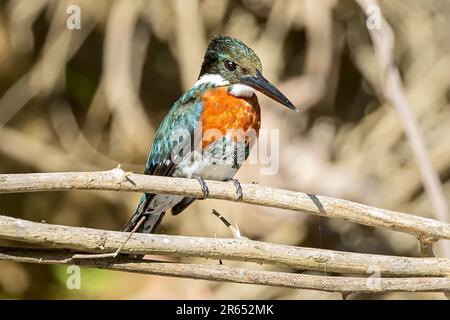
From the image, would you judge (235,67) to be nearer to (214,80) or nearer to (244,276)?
(214,80)

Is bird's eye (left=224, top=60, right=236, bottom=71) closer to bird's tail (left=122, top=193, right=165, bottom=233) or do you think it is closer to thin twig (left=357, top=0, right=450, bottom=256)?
bird's tail (left=122, top=193, right=165, bottom=233)

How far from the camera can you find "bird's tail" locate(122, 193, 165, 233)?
7.20 ft

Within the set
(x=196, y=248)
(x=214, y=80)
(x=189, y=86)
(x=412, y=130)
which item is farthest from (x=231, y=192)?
(x=189, y=86)

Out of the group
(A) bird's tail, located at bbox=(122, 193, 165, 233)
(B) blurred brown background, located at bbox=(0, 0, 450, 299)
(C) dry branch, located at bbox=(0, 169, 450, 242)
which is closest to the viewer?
(C) dry branch, located at bbox=(0, 169, 450, 242)

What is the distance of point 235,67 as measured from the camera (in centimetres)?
230

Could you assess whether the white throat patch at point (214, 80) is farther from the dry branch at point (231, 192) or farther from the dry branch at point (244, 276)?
the dry branch at point (244, 276)

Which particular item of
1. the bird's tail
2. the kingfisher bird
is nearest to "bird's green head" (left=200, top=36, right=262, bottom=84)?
the kingfisher bird

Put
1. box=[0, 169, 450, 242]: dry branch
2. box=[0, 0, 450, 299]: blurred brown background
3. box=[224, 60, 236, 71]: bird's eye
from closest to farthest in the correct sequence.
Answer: box=[0, 169, 450, 242]: dry branch
box=[224, 60, 236, 71]: bird's eye
box=[0, 0, 450, 299]: blurred brown background

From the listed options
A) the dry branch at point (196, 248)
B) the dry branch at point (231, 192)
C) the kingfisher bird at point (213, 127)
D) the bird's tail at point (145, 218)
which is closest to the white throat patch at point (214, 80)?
the kingfisher bird at point (213, 127)

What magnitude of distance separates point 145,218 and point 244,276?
0.67 m

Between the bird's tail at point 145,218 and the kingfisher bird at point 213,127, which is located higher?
the kingfisher bird at point 213,127

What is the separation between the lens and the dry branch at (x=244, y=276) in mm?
1659

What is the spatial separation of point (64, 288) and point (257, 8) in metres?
1.41

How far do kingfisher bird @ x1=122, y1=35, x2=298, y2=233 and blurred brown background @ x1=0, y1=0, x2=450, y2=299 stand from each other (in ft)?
2.07
